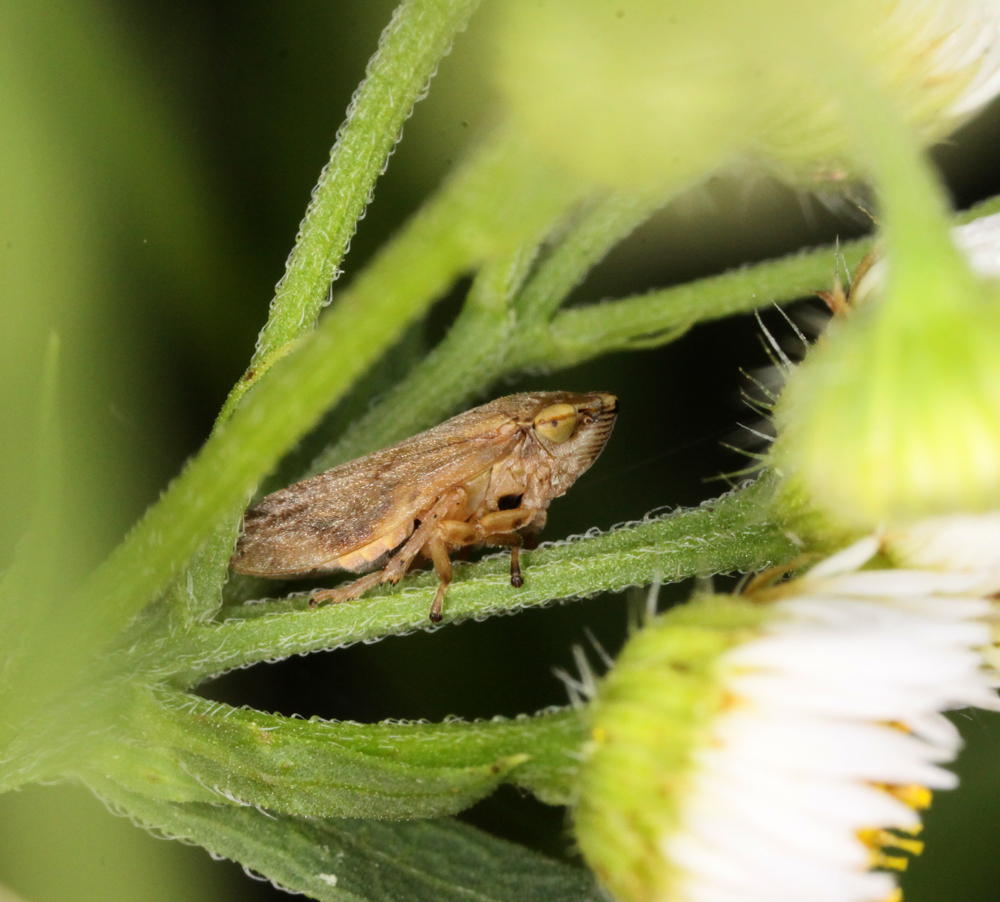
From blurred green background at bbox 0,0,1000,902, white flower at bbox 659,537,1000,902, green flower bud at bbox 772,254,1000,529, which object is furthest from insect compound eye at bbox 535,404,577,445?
green flower bud at bbox 772,254,1000,529

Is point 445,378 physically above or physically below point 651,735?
above

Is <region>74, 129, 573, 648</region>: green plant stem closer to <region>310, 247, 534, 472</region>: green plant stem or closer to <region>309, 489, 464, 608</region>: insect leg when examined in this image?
<region>309, 489, 464, 608</region>: insect leg

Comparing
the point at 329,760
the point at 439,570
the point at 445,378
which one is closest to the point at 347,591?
the point at 439,570

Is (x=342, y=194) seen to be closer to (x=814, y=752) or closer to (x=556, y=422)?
(x=556, y=422)

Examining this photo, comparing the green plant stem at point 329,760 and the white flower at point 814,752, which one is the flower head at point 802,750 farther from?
the green plant stem at point 329,760

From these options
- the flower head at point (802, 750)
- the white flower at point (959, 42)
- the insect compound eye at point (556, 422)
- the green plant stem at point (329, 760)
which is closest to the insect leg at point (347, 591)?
the green plant stem at point (329, 760)

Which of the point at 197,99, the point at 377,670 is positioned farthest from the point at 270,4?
the point at 377,670

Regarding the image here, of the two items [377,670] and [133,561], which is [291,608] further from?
[377,670]
